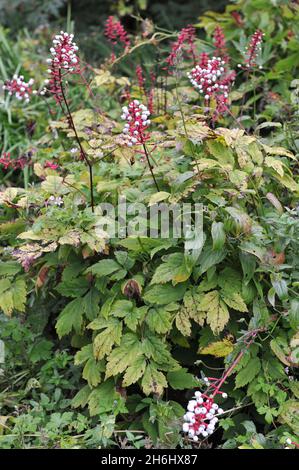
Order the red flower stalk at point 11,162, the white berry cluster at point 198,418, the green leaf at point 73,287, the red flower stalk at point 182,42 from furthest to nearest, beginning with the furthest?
1. the red flower stalk at point 182,42
2. the red flower stalk at point 11,162
3. the green leaf at point 73,287
4. the white berry cluster at point 198,418

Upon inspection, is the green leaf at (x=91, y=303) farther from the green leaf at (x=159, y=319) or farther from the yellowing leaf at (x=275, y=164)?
the yellowing leaf at (x=275, y=164)

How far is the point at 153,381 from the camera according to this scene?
243cm

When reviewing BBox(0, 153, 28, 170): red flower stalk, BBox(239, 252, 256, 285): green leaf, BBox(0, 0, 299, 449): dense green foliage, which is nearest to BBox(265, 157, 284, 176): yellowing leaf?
BBox(0, 0, 299, 449): dense green foliage

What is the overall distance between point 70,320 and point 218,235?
676 millimetres

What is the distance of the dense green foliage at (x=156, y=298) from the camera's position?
8.00 ft

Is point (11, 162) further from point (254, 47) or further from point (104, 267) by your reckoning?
point (254, 47)

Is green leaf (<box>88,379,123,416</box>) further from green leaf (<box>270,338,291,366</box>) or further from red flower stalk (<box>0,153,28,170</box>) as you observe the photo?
red flower stalk (<box>0,153,28,170</box>)

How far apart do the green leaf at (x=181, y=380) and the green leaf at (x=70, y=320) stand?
0.39 metres

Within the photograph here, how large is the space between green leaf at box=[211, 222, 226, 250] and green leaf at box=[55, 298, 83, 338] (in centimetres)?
61

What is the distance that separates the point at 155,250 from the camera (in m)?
2.49

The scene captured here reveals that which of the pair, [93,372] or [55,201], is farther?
[55,201]

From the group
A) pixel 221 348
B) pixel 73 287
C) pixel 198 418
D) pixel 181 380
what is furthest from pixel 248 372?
pixel 73 287

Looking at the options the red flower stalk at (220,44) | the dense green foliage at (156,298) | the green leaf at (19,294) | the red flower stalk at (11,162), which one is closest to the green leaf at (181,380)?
the dense green foliage at (156,298)

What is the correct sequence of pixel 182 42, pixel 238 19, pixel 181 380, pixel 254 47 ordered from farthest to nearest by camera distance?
pixel 238 19
pixel 182 42
pixel 254 47
pixel 181 380
